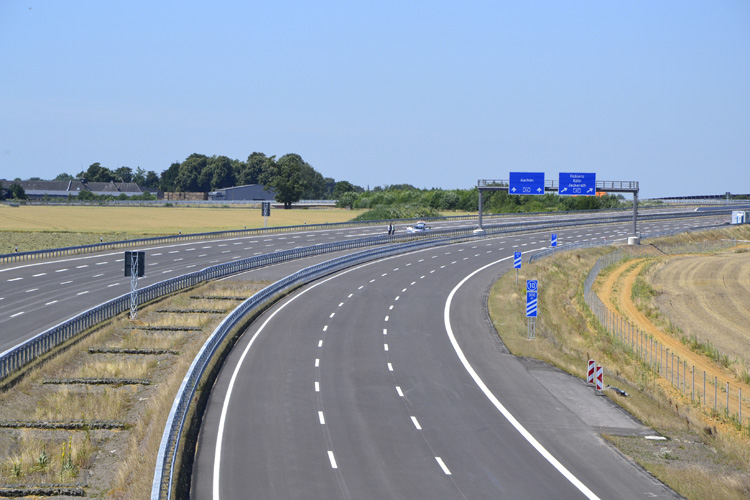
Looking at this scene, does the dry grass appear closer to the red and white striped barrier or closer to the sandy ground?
the red and white striped barrier

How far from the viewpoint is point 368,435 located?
70.8ft

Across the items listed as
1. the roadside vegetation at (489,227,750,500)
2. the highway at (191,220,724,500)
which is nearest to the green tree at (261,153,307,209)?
the roadside vegetation at (489,227,750,500)

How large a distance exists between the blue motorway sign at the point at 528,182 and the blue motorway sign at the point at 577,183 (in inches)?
80.6

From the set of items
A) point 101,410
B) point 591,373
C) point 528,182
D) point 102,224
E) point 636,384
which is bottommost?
point 636,384

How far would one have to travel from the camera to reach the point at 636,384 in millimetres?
32062

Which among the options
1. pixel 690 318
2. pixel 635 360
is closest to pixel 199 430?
pixel 635 360

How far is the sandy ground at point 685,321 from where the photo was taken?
114 ft

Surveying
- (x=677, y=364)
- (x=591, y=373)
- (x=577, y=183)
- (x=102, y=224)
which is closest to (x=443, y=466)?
(x=591, y=373)

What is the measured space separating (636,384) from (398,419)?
13068 mm

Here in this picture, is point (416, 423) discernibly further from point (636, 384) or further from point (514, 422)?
point (636, 384)

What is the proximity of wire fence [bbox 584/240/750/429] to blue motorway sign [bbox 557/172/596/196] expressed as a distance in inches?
661

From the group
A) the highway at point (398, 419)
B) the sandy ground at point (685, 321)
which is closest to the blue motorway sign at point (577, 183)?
the sandy ground at point (685, 321)

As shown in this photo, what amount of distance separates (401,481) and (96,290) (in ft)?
110

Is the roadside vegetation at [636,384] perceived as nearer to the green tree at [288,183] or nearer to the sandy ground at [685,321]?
the sandy ground at [685,321]
